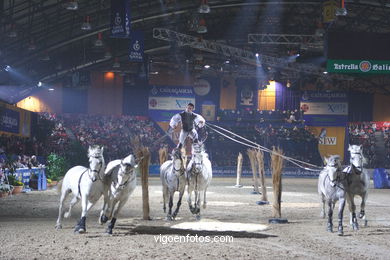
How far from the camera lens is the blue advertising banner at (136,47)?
107ft

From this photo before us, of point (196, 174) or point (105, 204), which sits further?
point (196, 174)

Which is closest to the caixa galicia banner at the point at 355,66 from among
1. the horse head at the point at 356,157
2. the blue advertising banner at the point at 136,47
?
the horse head at the point at 356,157

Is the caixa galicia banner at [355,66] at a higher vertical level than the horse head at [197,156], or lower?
higher

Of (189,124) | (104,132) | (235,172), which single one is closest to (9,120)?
(104,132)

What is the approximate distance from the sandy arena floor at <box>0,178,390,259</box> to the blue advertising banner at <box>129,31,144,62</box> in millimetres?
15686

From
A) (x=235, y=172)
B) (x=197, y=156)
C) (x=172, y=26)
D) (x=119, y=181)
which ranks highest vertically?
(x=172, y=26)

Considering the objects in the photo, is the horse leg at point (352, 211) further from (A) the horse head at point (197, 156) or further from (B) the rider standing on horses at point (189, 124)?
(B) the rider standing on horses at point (189, 124)

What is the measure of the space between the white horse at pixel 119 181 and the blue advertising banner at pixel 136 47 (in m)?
20.9

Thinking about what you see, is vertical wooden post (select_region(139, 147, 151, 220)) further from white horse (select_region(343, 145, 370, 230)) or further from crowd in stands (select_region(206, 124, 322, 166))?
crowd in stands (select_region(206, 124, 322, 166))

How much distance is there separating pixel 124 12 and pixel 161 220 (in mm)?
13357

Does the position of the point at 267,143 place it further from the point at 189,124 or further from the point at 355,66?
the point at 189,124

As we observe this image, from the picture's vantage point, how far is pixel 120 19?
25.8 m

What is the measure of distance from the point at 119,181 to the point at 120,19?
15206 millimetres

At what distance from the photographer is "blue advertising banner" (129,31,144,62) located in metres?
32.8
